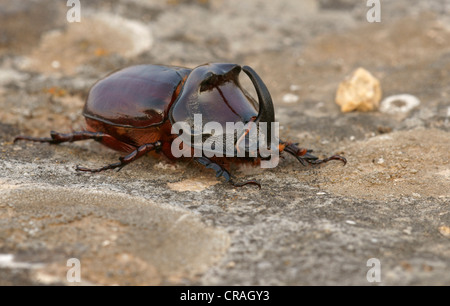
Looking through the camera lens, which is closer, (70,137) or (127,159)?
(127,159)

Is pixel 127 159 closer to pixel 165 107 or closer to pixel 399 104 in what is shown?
pixel 165 107

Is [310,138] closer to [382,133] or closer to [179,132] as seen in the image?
[382,133]

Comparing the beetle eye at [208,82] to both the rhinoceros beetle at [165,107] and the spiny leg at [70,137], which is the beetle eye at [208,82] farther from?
the spiny leg at [70,137]

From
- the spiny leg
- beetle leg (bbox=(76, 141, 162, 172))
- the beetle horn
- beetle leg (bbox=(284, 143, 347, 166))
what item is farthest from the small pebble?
A: the spiny leg

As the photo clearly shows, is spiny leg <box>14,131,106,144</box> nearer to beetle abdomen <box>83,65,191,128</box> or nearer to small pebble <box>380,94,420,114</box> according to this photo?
beetle abdomen <box>83,65,191,128</box>

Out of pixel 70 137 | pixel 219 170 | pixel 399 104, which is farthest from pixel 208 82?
pixel 399 104

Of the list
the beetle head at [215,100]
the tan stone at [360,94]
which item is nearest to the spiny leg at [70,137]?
the beetle head at [215,100]

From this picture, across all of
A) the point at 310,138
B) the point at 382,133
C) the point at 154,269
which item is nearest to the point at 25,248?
the point at 154,269
